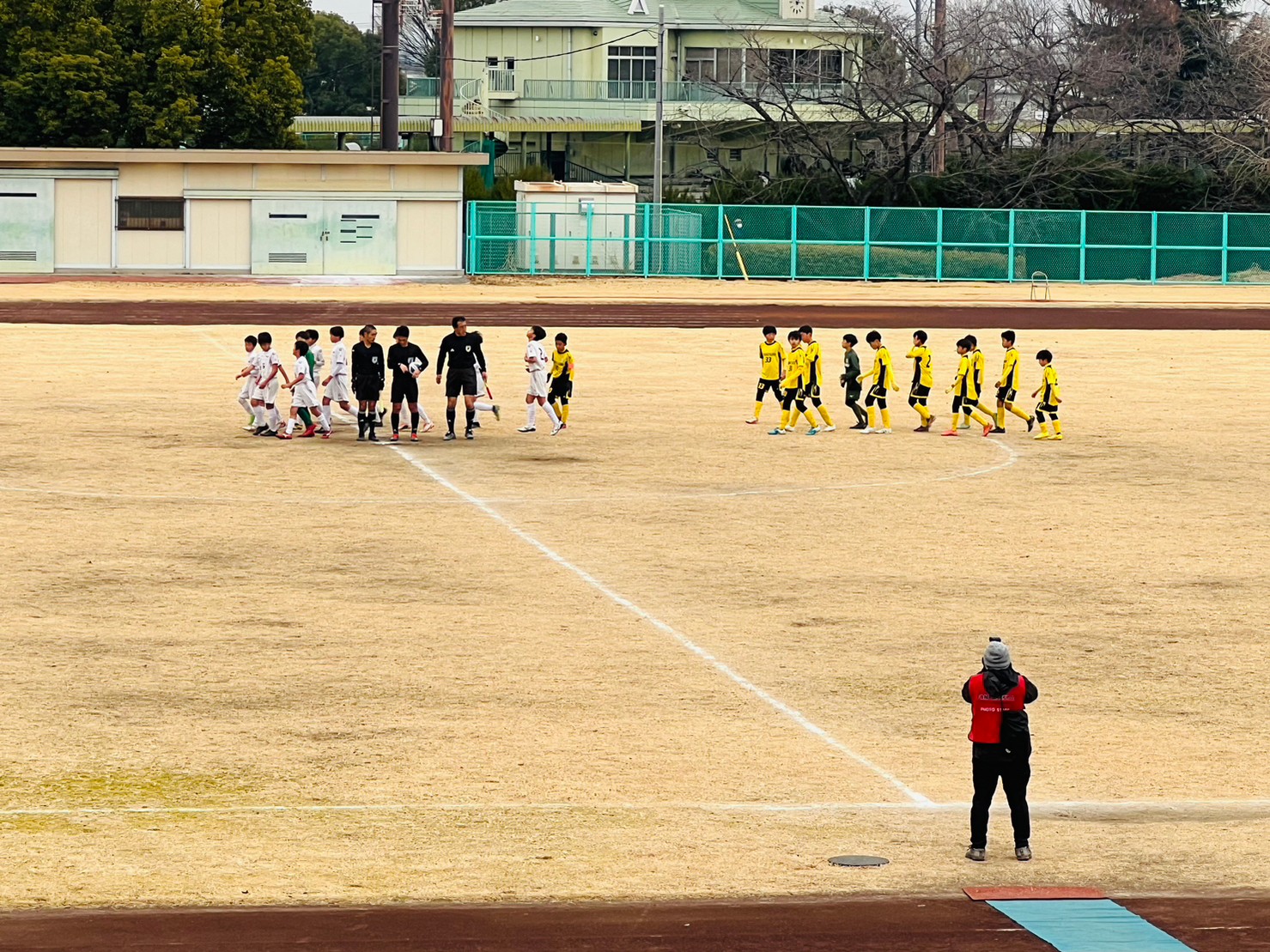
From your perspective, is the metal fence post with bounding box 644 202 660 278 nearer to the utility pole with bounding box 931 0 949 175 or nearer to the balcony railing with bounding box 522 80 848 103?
the utility pole with bounding box 931 0 949 175

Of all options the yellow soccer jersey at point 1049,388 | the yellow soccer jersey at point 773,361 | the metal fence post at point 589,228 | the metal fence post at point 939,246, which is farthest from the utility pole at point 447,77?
the yellow soccer jersey at point 1049,388

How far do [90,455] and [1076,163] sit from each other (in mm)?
55754

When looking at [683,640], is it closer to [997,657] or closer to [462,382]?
[997,657]

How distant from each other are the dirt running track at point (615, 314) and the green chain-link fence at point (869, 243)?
9.56m

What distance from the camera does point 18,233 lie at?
5991 centimetres

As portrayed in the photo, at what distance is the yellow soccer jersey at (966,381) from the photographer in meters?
29.6

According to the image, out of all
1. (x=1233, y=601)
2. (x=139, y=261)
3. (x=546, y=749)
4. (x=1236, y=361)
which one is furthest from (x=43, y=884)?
(x=139, y=261)

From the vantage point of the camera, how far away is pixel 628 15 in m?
96.7

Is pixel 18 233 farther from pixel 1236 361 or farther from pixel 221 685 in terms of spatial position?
pixel 221 685

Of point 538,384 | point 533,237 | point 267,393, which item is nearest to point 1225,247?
point 533,237

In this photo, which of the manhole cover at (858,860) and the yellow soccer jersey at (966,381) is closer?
the manhole cover at (858,860)

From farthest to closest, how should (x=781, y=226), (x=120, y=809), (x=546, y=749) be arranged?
(x=781, y=226) < (x=546, y=749) < (x=120, y=809)

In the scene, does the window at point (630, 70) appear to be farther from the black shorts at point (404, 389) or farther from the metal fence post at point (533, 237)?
the black shorts at point (404, 389)

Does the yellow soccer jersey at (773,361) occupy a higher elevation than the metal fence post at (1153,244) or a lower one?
lower
